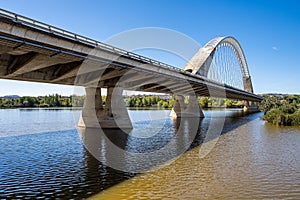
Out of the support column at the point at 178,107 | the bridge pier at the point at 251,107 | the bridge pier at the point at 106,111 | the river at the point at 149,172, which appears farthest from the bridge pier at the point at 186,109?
the bridge pier at the point at 251,107

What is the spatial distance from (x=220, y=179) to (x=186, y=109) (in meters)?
55.4

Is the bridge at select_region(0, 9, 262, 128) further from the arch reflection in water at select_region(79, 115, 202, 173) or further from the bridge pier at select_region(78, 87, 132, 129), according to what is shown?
the arch reflection in water at select_region(79, 115, 202, 173)

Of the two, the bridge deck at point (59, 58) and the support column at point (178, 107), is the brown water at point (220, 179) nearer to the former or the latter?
the bridge deck at point (59, 58)

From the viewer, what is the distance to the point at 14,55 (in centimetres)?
2181

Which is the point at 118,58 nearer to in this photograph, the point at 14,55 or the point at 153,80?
the point at 14,55

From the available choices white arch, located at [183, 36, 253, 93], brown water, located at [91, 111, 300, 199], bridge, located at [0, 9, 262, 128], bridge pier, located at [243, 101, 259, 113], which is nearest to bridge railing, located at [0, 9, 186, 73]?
bridge, located at [0, 9, 262, 128]

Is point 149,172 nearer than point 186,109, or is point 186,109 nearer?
point 149,172

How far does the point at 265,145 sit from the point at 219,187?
1366 cm

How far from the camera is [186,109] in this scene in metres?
67.9

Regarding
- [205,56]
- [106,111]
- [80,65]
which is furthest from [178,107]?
[80,65]

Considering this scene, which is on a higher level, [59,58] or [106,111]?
[59,58]

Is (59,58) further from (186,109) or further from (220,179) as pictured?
(186,109)

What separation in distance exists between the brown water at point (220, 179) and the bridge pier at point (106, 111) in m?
17.9

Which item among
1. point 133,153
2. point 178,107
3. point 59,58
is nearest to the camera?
point 133,153
